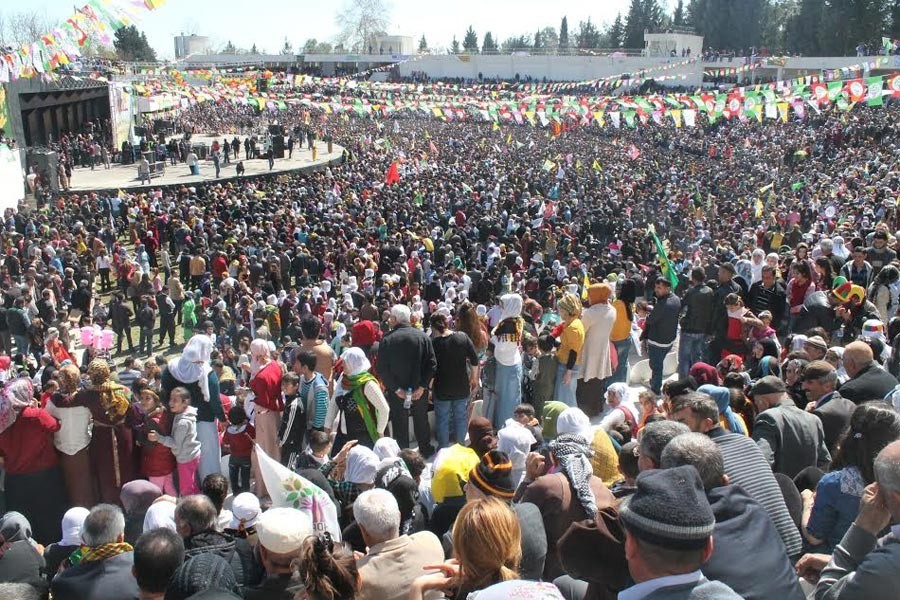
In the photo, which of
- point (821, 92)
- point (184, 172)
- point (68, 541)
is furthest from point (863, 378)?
point (184, 172)

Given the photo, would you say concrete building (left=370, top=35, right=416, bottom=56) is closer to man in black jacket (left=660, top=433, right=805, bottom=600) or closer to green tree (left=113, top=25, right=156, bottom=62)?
green tree (left=113, top=25, right=156, bottom=62)

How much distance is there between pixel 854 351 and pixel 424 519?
8.94 ft

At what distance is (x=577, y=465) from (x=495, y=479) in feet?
1.23

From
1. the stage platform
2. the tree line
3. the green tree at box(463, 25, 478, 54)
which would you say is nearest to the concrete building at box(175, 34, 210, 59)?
the green tree at box(463, 25, 478, 54)

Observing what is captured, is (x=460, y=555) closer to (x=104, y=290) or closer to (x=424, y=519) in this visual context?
(x=424, y=519)

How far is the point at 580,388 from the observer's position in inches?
265

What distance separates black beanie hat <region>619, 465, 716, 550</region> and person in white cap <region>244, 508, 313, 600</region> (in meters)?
1.42

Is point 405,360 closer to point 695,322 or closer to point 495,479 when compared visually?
point 495,479

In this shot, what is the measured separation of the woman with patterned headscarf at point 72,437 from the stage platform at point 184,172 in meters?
21.5

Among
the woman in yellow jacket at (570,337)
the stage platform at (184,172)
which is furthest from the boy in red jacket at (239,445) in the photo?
the stage platform at (184,172)

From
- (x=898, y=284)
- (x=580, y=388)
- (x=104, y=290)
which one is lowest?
(x=104, y=290)

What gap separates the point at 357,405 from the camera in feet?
17.9

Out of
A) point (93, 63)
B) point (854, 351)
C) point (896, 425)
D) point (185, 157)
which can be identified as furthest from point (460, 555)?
point (93, 63)

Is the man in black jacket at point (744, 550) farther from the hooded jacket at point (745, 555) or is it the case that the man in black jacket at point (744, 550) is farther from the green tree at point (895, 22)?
the green tree at point (895, 22)
